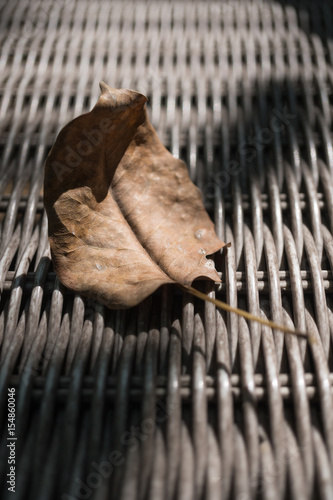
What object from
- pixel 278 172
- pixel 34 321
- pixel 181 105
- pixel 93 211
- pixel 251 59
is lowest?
pixel 34 321

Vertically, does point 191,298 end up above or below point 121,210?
below

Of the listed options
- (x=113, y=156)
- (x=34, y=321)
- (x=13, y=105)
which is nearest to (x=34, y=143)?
(x=13, y=105)

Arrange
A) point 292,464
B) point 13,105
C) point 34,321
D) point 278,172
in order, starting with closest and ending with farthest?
A: point 292,464 < point 34,321 < point 278,172 < point 13,105

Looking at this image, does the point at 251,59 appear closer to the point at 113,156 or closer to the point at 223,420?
the point at 113,156
